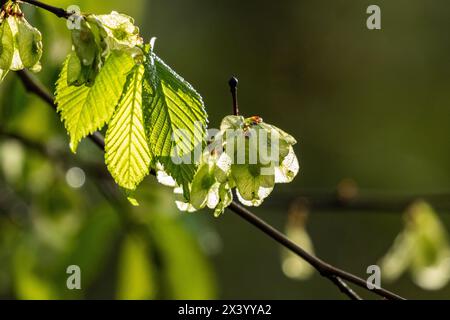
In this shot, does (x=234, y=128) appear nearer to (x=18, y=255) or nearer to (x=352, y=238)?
(x=18, y=255)

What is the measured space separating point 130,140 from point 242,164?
0.15 m

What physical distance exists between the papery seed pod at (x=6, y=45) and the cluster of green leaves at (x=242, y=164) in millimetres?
244

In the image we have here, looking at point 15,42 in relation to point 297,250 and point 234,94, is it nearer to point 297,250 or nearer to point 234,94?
point 234,94

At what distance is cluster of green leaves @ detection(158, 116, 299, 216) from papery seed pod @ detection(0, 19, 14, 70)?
0.80 feet

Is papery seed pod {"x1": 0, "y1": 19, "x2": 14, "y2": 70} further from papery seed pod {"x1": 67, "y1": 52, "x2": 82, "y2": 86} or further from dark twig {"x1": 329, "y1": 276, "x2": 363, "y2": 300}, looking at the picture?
dark twig {"x1": 329, "y1": 276, "x2": 363, "y2": 300}

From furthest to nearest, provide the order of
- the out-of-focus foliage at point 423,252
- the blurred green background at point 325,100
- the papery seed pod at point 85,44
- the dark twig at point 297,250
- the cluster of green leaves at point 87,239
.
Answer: the blurred green background at point 325,100 < the out-of-focus foliage at point 423,252 < the cluster of green leaves at point 87,239 < the dark twig at point 297,250 < the papery seed pod at point 85,44

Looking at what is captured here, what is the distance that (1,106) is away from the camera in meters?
2.01

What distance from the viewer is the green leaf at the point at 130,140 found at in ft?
3.41

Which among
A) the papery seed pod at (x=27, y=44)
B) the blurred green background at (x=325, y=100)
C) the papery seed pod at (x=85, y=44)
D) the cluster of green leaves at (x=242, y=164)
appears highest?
the blurred green background at (x=325, y=100)

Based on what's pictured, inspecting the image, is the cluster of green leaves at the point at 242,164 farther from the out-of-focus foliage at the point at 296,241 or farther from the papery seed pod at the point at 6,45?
the out-of-focus foliage at the point at 296,241

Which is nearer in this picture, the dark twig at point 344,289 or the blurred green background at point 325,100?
the dark twig at point 344,289

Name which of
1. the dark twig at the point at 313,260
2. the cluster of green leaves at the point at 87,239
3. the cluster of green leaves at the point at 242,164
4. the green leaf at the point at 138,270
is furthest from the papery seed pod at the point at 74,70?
the green leaf at the point at 138,270

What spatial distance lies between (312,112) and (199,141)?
4.94 m
